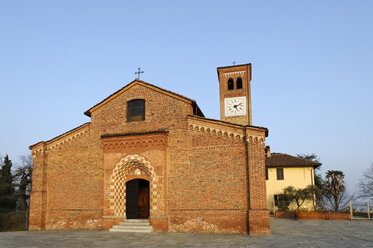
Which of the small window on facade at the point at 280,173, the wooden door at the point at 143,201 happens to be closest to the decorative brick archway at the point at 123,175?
the wooden door at the point at 143,201

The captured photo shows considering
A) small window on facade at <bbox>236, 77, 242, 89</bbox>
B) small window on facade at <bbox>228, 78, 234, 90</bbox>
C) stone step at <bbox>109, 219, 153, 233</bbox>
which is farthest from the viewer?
small window on facade at <bbox>228, 78, 234, 90</bbox>

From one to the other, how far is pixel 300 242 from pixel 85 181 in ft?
37.4

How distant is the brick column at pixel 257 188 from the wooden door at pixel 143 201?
651 centimetres

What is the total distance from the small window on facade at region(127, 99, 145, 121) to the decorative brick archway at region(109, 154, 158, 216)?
89.0 inches

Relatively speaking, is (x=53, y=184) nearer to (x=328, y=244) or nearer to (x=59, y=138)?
(x=59, y=138)

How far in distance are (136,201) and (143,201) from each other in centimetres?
78

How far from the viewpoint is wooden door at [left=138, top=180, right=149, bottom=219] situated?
16.8 metres

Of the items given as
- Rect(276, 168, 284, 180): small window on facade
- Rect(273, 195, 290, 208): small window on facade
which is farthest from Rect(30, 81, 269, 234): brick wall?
Rect(276, 168, 284, 180): small window on facade

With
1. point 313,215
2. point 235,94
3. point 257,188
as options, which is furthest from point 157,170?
point 313,215

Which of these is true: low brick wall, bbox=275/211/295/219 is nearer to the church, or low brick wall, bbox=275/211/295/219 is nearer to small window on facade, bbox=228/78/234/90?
small window on facade, bbox=228/78/234/90

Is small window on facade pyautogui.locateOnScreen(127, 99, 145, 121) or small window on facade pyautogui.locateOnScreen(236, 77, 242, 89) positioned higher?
small window on facade pyautogui.locateOnScreen(236, 77, 242, 89)

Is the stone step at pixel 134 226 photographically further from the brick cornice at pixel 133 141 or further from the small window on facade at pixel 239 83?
the small window on facade at pixel 239 83

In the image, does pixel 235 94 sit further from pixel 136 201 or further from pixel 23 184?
pixel 23 184

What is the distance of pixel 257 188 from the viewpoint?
13.2 meters
